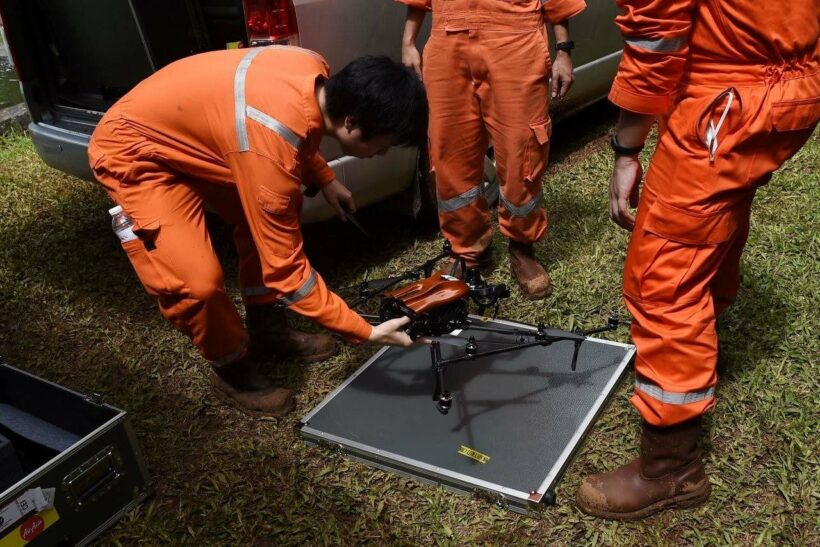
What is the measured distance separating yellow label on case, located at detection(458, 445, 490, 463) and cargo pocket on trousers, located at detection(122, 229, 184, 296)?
3.58 feet

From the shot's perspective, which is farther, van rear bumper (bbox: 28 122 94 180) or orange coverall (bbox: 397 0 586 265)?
van rear bumper (bbox: 28 122 94 180)

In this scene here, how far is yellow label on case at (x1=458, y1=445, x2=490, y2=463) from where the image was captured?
248cm

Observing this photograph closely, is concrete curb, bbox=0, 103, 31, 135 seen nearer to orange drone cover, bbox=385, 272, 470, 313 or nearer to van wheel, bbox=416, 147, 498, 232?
van wheel, bbox=416, 147, 498, 232

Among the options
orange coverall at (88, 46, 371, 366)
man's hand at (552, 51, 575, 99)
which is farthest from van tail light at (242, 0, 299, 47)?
man's hand at (552, 51, 575, 99)

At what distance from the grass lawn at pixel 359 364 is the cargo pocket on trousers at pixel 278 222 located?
2.81ft

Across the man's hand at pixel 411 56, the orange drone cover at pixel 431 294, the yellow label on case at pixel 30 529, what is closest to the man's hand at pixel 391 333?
the orange drone cover at pixel 431 294

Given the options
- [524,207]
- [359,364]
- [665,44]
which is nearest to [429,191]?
[524,207]

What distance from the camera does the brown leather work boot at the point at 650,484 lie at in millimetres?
2205

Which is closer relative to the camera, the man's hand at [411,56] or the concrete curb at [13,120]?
the man's hand at [411,56]

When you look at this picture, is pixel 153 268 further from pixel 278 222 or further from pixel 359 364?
pixel 359 364

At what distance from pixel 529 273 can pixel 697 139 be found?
1.68 metres

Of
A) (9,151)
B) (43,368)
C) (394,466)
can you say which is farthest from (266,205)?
(9,151)

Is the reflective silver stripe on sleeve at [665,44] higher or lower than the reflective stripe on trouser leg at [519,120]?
higher

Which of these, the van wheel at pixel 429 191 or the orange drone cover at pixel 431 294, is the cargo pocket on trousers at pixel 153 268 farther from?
the van wheel at pixel 429 191
